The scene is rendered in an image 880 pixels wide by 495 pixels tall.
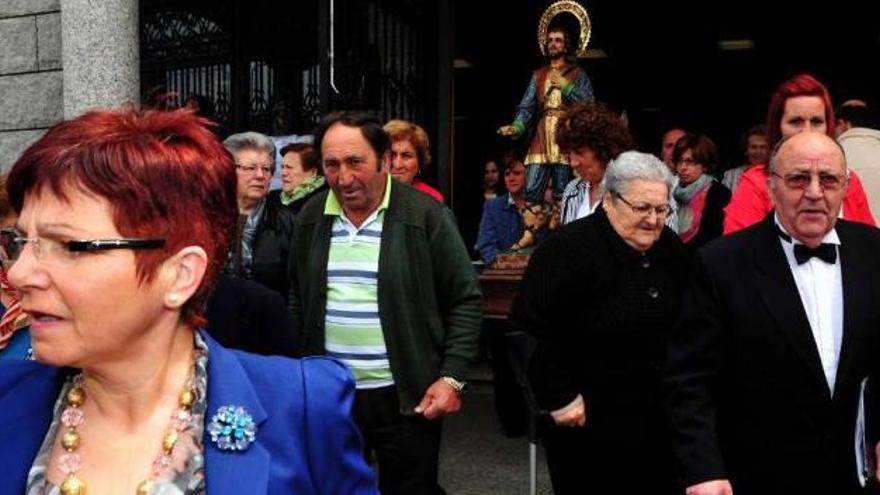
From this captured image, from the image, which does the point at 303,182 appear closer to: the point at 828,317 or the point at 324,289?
the point at 324,289

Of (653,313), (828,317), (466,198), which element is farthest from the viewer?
(466,198)

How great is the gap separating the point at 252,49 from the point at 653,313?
5.39m

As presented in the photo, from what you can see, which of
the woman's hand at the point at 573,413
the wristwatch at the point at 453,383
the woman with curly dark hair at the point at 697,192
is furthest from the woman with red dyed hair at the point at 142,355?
the woman with curly dark hair at the point at 697,192

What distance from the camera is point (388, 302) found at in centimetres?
402

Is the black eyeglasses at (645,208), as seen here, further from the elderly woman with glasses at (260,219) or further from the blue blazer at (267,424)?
the blue blazer at (267,424)

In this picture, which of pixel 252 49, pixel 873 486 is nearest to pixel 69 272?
pixel 873 486

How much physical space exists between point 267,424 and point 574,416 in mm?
2290

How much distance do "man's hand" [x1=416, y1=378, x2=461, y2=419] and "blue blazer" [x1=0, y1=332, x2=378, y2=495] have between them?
83.2 inches

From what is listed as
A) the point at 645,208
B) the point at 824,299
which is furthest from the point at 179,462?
the point at 645,208

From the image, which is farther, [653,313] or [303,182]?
[303,182]

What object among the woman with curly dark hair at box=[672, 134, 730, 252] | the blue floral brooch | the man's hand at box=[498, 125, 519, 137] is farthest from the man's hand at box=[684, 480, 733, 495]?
the man's hand at box=[498, 125, 519, 137]

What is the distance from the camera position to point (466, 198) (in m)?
16.3

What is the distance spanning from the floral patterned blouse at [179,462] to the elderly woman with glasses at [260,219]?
103 inches

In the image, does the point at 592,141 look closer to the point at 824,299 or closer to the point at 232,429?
the point at 824,299
